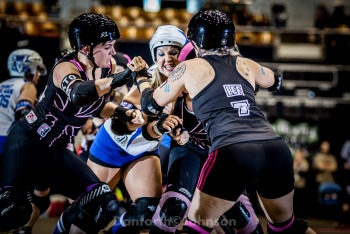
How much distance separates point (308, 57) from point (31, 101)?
6638 mm

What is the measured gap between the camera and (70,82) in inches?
172

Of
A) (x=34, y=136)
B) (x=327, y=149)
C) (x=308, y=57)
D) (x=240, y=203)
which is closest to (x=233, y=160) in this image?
(x=240, y=203)

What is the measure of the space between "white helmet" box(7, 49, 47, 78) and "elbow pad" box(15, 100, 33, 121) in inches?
20.3

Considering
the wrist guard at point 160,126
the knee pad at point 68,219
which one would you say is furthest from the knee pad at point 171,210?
the knee pad at point 68,219

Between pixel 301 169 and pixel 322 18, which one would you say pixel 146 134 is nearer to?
pixel 301 169

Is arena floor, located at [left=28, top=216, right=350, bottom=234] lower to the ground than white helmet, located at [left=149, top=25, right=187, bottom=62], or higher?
lower

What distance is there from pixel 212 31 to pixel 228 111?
0.56 metres

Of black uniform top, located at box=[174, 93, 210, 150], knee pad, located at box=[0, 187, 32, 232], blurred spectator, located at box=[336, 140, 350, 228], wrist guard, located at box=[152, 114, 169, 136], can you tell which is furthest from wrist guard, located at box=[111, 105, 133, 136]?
blurred spectator, located at box=[336, 140, 350, 228]

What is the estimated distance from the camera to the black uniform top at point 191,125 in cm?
476

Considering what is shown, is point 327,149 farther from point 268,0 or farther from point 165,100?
point 165,100

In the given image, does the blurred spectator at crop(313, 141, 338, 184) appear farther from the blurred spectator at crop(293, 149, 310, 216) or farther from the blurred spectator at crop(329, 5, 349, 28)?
the blurred spectator at crop(329, 5, 349, 28)

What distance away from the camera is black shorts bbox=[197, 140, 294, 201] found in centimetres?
360

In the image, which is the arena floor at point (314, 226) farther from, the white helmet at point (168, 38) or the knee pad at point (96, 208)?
the white helmet at point (168, 38)

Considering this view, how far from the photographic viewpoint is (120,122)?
15.8ft
